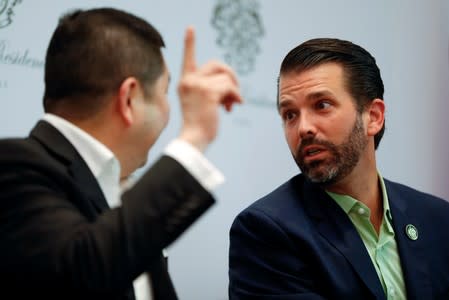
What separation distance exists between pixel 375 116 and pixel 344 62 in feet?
0.60

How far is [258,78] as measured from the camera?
2062 millimetres

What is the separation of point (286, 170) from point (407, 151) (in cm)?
85

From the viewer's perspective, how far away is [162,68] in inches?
36.6

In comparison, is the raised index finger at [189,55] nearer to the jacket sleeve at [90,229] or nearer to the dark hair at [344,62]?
the jacket sleeve at [90,229]

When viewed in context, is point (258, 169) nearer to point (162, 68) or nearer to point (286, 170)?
point (286, 170)

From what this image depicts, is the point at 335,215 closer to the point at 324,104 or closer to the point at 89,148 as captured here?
the point at 324,104

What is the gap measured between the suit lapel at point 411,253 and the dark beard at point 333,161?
0.18 m

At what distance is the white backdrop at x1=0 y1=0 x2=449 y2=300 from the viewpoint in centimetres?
145

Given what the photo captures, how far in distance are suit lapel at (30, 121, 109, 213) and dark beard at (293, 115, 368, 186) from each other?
2.22 ft

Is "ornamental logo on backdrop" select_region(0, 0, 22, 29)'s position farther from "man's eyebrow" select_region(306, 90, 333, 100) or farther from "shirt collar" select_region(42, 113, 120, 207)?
"man's eyebrow" select_region(306, 90, 333, 100)

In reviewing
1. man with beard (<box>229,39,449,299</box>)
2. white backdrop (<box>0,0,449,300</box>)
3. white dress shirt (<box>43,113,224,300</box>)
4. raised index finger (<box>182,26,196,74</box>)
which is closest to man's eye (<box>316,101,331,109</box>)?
man with beard (<box>229,39,449,299</box>)

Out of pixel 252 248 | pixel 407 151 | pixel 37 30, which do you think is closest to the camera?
pixel 252 248

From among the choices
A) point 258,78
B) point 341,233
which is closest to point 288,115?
point 341,233

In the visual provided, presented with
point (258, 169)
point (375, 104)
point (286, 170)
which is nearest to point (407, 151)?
point (286, 170)
